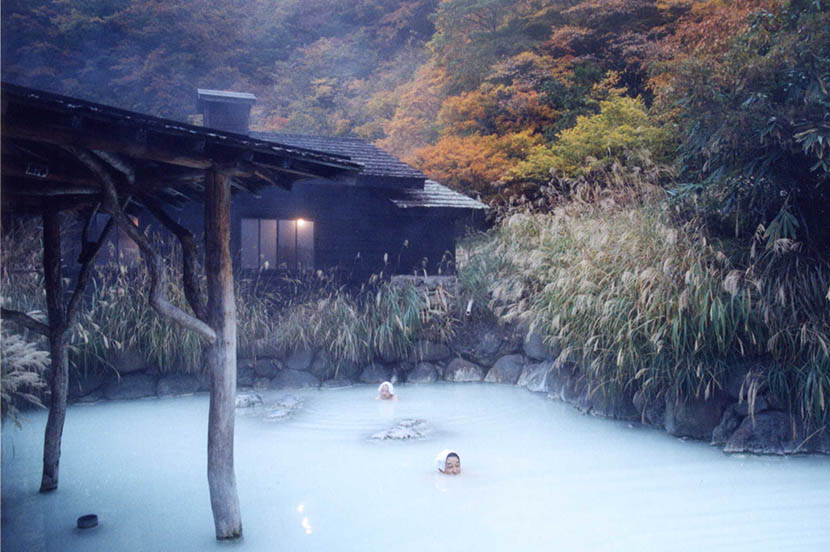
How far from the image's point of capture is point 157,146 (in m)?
2.55

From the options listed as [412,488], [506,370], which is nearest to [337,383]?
[506,370]

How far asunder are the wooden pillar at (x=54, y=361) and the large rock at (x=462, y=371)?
4.58 metres

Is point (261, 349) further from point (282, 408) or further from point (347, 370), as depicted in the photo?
point (282, 408)

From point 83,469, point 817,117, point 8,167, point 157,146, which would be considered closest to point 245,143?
point 157,146

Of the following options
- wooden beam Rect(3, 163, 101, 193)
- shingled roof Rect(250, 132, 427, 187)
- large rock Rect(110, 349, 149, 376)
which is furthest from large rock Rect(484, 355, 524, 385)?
wooden beam Rect(3, 163, 101, 193)

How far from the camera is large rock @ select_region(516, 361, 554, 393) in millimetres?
6547

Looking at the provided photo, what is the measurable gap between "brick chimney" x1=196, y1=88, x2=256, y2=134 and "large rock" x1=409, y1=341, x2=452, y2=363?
16.7ft

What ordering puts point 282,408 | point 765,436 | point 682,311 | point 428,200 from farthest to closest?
point 428,200 → point 282,408 → point 682,311 → point 765,436

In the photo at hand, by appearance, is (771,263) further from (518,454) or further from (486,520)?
(486,520)

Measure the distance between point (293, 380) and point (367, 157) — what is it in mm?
4525

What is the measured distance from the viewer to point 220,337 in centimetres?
278

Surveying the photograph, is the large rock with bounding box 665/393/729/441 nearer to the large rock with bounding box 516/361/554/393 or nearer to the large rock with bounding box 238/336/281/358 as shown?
the large rock with bounding box 516/361/554/393

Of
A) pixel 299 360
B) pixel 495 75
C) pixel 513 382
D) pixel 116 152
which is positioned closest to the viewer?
pixel 116 152

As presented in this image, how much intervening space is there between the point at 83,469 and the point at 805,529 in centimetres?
479
